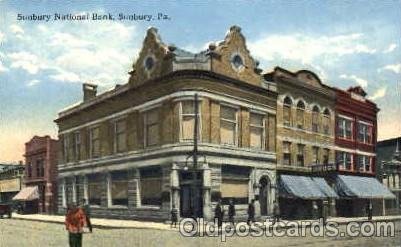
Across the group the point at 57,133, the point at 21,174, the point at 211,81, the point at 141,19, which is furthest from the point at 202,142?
the point at 21,174

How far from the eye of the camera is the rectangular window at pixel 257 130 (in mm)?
20703

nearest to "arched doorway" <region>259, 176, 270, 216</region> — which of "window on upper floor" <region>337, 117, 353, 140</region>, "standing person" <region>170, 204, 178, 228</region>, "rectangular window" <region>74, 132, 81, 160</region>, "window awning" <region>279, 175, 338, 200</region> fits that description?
"window awning" <region>279, 175, 338, 200</region>

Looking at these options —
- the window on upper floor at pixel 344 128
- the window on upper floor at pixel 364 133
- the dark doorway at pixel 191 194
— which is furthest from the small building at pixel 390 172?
the dark doorway at pixel 191 194

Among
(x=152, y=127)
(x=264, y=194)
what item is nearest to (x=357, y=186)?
Result: (x=264, y=194)

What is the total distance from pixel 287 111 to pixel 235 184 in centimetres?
360

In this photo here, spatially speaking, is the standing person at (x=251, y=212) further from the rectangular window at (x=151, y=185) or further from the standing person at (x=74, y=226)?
the standing person at (x=74, y=226)

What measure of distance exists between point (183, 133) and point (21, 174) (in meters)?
20.7

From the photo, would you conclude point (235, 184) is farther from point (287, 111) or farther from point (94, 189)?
point (94, 189)

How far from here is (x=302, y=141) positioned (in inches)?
950

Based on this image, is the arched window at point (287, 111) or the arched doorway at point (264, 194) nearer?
the arched doorway at point (264, 194)

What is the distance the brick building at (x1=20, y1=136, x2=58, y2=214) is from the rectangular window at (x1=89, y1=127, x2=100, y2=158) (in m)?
1.13

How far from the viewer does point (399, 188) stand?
24.4 meters

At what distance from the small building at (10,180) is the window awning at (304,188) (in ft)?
67.4

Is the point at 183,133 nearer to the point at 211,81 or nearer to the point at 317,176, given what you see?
the point at 211,81
